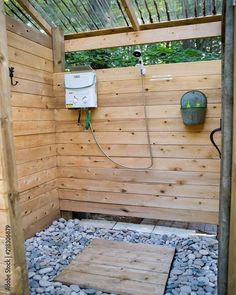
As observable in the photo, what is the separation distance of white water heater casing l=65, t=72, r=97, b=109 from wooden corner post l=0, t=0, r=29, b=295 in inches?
52.6

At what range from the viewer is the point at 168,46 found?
4215 millimetres

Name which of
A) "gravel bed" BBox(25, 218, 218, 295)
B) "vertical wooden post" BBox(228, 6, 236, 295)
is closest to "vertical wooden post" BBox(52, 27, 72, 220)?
"gravel bed" BBox(25, 218, 218, 295)

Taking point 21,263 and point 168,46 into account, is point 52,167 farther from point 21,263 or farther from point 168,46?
point 168,46

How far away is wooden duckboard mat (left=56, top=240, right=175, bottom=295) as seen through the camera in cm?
203

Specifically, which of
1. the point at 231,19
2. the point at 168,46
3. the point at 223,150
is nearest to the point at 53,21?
the point at 168,46

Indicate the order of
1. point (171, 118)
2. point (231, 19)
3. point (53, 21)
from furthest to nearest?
point (53, 21) → point (171, 118) → point (231, 19)

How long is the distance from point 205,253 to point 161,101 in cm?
141

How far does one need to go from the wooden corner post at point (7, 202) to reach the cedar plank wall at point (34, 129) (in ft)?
3.27

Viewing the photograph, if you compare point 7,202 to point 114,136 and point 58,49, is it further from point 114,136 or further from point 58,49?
point 58,49

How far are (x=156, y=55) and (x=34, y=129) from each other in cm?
211

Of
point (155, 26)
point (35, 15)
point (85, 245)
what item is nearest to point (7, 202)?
point (85, 245)

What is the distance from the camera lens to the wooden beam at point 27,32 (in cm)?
254

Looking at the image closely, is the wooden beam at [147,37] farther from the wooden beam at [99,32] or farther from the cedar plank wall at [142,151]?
the cedar plank wall at [142,151]

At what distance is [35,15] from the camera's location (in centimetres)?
276
